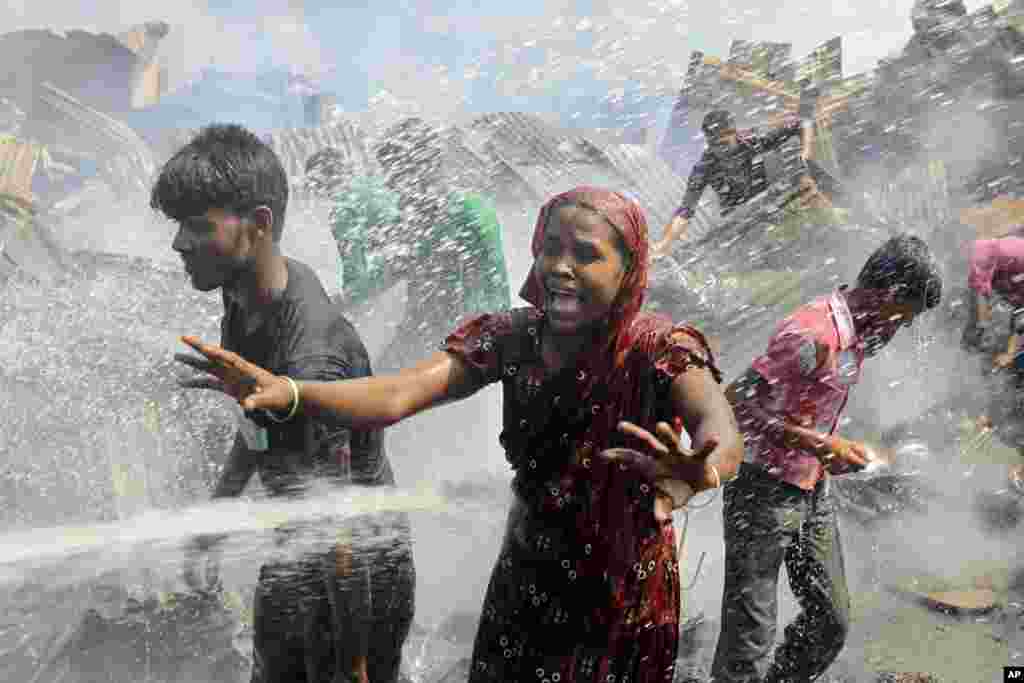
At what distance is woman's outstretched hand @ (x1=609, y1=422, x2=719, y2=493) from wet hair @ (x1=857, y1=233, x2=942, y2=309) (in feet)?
4.88

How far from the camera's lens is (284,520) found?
271 centimetres

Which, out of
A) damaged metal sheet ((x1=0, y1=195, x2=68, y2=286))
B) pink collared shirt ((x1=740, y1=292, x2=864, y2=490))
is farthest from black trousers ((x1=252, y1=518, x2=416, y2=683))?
damaged metal sheet ((x1=0, y1=195, x2=68, y2=286))

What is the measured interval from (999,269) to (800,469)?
1975 mm

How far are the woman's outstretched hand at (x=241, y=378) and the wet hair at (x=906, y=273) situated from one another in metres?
1.74

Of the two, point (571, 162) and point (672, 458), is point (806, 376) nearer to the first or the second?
point (672, 458)

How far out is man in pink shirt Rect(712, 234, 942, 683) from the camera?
272 cm

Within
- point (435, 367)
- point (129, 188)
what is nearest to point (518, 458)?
point (435, 367)

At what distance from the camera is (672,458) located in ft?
4.98

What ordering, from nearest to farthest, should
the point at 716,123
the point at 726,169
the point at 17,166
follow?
the point at 716,123
the point at 726,169
the point at 17,166

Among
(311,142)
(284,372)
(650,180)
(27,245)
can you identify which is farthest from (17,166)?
(284,372)

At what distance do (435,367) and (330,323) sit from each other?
53 cm

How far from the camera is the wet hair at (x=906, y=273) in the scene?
110 inches

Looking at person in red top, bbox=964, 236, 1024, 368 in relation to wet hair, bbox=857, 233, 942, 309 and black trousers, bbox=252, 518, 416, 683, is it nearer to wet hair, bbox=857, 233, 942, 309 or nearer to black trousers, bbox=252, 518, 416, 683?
wet hair, bbox=857, 233, 942, 309

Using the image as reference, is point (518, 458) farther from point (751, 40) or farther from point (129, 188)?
point (129, 188)
